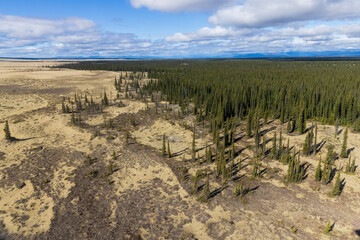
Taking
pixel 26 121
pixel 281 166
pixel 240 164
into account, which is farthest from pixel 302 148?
pixel 26 121

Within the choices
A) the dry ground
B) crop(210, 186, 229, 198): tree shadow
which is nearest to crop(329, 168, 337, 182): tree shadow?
the dry ground

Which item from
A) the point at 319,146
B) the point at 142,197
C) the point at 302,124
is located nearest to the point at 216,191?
the point at 142,197

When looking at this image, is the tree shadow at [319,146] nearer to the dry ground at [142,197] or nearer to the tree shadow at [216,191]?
the dry ground at [142,197]

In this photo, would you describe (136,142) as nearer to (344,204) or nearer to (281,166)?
(281,166)

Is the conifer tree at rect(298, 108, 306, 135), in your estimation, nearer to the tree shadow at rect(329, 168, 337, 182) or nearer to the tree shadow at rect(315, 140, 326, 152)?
the tree shadow at rect(315, 140, 326, 152)

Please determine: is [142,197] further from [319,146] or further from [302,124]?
[302,124]

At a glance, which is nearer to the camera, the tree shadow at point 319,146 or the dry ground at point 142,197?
the dry ground at point 142,197

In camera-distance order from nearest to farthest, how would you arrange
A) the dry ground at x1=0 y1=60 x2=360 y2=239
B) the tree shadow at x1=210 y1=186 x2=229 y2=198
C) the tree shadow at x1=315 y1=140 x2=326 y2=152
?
1. the dry ground at x1=0 y1=60 x2=360 y2=239
2. the tree shadow at x1=210 y1=186 x2=229 y2=198
3. the tree shadow at x1=315 y1=140 x2=326 y2=152

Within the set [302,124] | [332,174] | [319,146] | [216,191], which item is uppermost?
[302,124]

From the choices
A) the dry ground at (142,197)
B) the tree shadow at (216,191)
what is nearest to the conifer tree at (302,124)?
the dry ground at (142,197)
